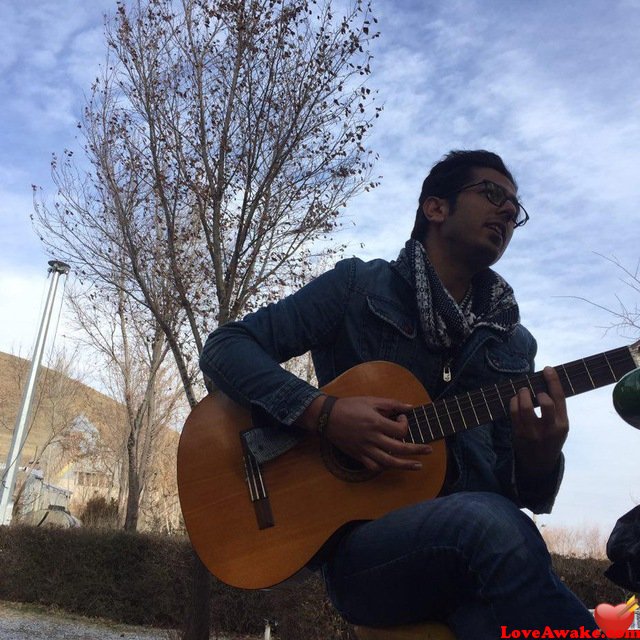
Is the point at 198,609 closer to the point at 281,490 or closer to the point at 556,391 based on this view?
the point at 281,490

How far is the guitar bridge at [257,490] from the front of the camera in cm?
174

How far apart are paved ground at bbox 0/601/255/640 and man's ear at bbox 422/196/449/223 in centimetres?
787

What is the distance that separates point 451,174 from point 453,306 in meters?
0.61

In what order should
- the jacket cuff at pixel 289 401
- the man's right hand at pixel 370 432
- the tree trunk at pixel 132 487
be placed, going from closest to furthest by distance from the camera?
the man's right hand at pixel 370 432 → the jacket cuff at pixel 289 401 → the tree trunk at pixel 132 487

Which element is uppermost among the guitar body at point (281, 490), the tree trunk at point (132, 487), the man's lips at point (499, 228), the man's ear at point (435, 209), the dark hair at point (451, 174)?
the tree trunk at point (132, 487)

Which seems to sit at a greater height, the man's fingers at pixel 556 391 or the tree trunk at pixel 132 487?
the tree trunk at pixel 132 487

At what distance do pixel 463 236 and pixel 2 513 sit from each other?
14.8m

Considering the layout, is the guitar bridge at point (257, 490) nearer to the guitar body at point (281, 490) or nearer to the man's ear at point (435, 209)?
the guitar body at point (281, 490)

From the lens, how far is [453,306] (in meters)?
1.92

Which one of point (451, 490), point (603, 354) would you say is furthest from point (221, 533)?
point (603, 354)

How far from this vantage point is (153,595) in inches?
413

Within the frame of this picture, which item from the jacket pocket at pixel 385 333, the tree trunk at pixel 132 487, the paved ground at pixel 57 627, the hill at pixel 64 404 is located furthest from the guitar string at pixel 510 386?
the hill at pixel 64 404

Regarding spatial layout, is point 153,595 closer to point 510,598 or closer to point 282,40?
point 282,40

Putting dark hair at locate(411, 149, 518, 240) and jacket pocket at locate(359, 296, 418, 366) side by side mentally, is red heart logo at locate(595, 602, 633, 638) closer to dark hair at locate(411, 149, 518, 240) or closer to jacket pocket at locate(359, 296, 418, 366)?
jacket pocket at locate(359, 296, 418, 366)
